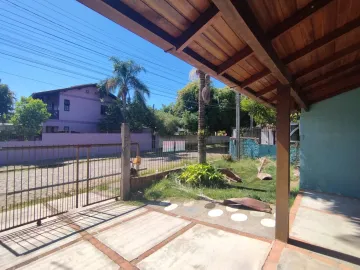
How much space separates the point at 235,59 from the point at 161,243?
9.52 ft

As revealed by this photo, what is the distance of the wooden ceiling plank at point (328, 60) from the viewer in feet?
9.52

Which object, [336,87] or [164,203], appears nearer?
[336,87]

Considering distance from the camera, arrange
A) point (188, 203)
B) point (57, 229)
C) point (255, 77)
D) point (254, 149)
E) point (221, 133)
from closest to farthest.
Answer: point (255, 77), point (57, 229), point (188, 203), point (254, 149), point (221, 133)

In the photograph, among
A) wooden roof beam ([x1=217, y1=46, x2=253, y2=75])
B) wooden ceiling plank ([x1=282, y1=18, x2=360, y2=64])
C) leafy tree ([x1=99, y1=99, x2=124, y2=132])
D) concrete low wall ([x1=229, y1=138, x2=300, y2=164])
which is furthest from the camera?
leafy tree ([x1=99, y1=99, x2=124, y2=132])

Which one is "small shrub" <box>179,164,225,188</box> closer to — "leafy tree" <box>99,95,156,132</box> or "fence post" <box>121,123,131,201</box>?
"fence post" <box>121,123,131,201</box>

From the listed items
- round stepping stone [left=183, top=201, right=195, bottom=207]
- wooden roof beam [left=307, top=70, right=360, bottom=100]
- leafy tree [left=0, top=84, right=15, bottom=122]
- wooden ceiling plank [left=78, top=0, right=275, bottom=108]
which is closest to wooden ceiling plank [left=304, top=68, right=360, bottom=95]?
wooden roof beam [left=307, top=70, right=360, bottom=100]

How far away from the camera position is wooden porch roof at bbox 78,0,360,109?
165 cm

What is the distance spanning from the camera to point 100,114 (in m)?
24.3

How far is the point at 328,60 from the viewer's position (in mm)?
3209

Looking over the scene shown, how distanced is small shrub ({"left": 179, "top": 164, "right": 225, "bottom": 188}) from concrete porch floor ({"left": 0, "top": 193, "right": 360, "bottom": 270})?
1923mm

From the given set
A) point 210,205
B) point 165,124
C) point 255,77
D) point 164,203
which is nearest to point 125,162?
point 164,203

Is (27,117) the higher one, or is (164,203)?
(27,117)

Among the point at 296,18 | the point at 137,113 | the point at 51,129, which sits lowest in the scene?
the point at 51,129

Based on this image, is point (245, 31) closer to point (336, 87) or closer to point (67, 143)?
point (336, 87)
